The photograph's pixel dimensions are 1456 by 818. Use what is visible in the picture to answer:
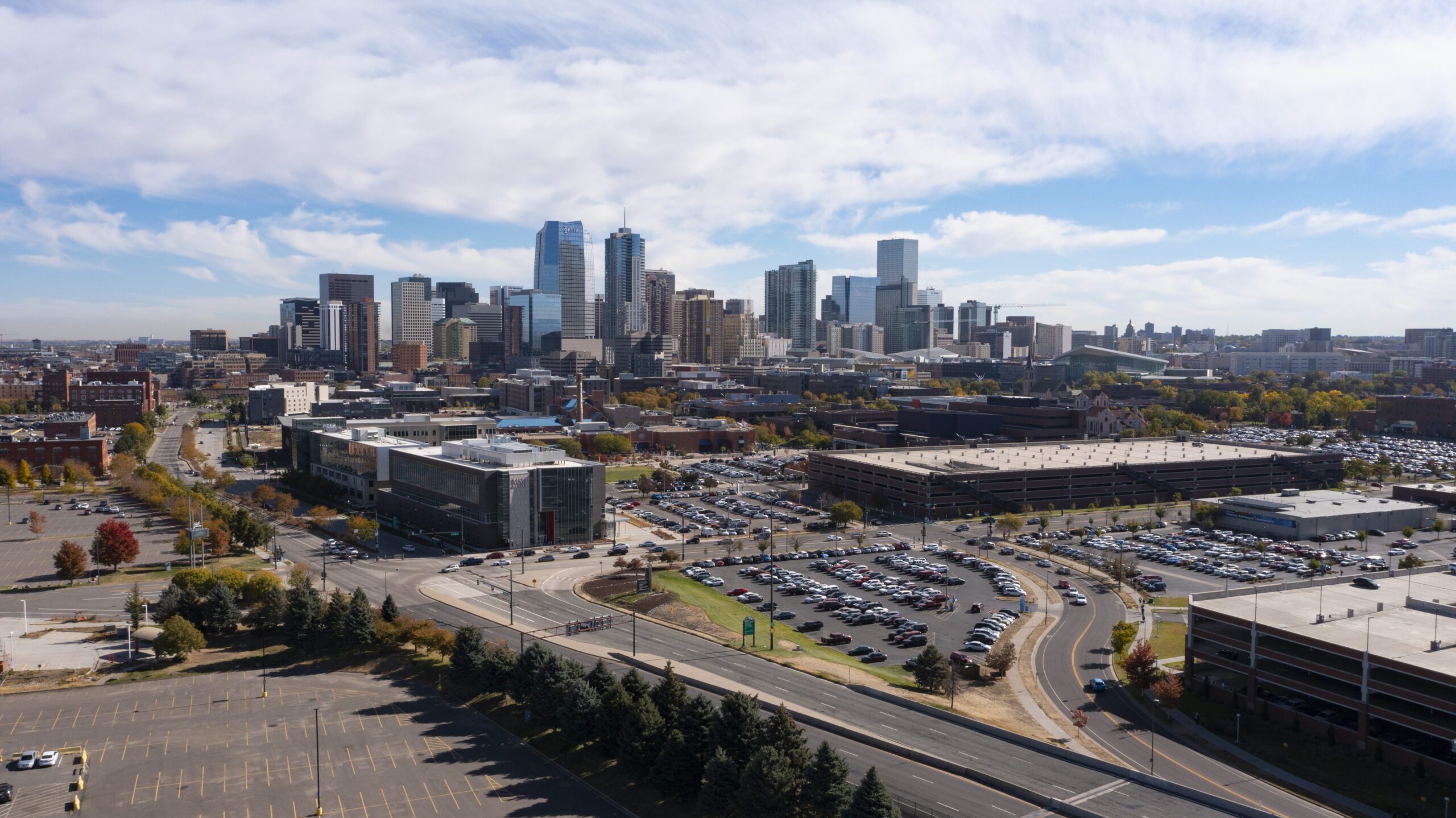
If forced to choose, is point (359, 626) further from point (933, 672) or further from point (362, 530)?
point (933, 672)

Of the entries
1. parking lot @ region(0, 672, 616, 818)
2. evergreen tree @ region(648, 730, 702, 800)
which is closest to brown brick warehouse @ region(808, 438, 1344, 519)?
parking lot @ region(0, 672, 616, 818)

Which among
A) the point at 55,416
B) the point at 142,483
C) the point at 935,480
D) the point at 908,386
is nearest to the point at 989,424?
the point at 935,480

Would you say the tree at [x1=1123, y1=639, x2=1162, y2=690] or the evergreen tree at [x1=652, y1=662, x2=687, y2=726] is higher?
the evergreen tree at [x1=652, y1=662, x2=687, y2=726]

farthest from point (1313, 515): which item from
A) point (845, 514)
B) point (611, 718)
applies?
point (611, 718)

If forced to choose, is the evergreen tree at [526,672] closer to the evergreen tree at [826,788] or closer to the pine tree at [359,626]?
the pine tree at [359,626]

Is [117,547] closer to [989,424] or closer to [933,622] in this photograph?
[933,622]

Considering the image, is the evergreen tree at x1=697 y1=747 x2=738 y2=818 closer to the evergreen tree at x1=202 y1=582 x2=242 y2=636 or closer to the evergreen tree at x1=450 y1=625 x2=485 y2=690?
the evergreen tree at x1=450 y1=625 x2=485 y2=690
